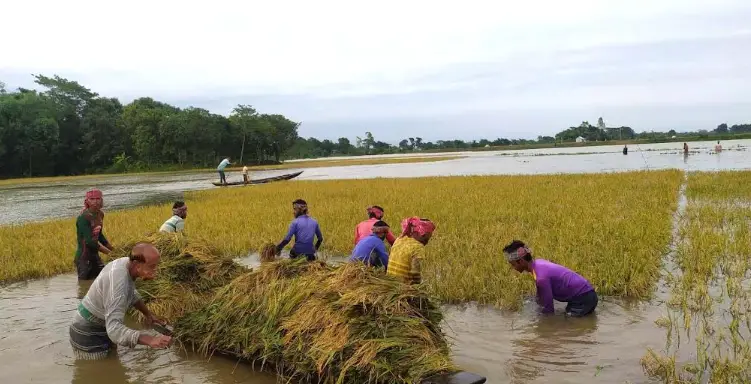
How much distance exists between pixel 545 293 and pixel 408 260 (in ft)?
4.74

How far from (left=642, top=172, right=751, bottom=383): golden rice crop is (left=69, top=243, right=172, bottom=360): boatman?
390 cm

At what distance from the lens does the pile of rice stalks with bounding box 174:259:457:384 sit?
3.54 m

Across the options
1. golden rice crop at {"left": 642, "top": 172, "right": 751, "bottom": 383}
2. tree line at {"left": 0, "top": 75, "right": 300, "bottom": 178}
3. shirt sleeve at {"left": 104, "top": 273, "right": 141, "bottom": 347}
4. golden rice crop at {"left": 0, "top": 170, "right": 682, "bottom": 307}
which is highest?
tree line at {"left": 0, "top": 75, "right": 300, "bottom": 178}

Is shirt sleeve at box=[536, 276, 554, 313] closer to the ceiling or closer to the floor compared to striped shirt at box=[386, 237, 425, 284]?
closer to the floor

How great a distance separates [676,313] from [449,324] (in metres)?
2.30

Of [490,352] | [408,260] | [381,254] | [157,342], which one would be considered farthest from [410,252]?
[157,342]

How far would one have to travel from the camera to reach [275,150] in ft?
234

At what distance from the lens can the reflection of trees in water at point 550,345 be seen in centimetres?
424

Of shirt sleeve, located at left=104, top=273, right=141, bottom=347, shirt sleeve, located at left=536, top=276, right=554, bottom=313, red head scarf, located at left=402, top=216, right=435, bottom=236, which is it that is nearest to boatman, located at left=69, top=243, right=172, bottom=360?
shirt sleeve, located at left=104, top=273, right=141, bottom=347

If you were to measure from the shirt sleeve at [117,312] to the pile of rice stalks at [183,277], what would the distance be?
142 centimetres

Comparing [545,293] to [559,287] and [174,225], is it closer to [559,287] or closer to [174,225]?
[559,287]

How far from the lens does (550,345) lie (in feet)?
15.4

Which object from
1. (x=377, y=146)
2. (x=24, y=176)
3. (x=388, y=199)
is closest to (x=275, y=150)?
(x=24, y=176)

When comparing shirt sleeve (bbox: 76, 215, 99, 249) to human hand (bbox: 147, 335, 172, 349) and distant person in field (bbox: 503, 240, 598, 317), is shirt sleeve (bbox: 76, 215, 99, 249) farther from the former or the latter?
distant person in field (bbox: 503, 240, 598, 317)
